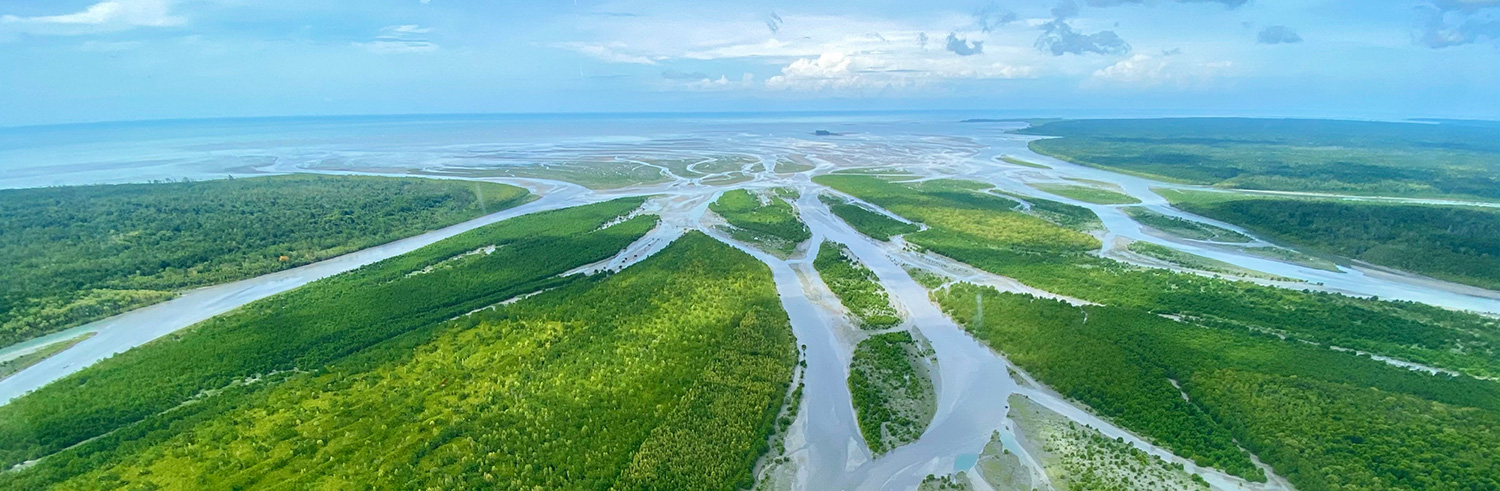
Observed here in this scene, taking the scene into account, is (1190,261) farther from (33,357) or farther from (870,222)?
(33,357)

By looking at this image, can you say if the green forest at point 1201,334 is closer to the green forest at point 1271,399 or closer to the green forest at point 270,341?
the green forest at point 1271,399

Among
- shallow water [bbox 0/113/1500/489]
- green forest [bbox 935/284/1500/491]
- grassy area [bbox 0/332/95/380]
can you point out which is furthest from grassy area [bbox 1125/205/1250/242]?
grassy area [bbox 0/332/95/380]

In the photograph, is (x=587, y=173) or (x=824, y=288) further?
(x=587, y=173)

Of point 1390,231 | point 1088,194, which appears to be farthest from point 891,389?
point 1088,194

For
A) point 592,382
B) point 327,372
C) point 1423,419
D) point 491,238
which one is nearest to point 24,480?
point 327,372

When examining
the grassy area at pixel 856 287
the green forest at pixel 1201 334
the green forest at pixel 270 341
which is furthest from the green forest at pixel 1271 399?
the green forest at pixel 270 341

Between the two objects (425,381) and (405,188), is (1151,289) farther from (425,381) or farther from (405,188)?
(405,188)

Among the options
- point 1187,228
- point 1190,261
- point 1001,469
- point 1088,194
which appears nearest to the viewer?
point 1001,469
